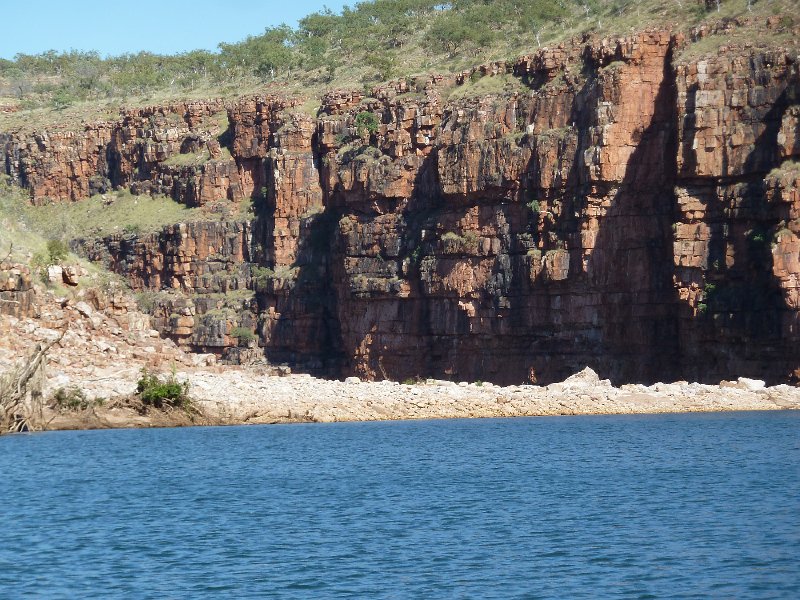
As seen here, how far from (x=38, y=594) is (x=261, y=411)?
126 ft

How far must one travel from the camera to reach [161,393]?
64.1 meters

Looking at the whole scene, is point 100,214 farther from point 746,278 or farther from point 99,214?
point 746,278

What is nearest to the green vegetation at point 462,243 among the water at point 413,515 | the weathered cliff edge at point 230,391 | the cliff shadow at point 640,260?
the cliff shadow at point 640,260

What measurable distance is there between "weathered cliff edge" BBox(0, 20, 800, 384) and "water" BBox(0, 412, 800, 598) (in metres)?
16.1

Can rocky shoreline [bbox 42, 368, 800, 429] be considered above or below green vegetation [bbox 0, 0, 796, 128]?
below

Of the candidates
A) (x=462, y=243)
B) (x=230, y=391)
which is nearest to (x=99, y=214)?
(x=462, y=243)

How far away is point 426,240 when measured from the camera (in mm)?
89438

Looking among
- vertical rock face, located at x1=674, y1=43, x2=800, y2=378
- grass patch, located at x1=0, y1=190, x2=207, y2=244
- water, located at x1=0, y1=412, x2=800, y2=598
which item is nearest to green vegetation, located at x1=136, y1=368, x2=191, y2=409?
water, located at x1=0, y1=412, x2=800, y2=598

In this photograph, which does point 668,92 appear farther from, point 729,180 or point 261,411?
point 261,411

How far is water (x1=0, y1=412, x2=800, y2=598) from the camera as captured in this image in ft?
101

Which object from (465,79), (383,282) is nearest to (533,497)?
(383,282)

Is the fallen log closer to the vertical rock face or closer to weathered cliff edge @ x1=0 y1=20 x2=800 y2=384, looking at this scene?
weathered cliff edge @ x1=0 y1=20 x2=800 y2=384

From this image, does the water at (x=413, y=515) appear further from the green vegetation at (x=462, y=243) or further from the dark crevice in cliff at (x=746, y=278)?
the green vegetation at (x=462, y=243)

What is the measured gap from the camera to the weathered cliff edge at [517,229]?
74750mm
